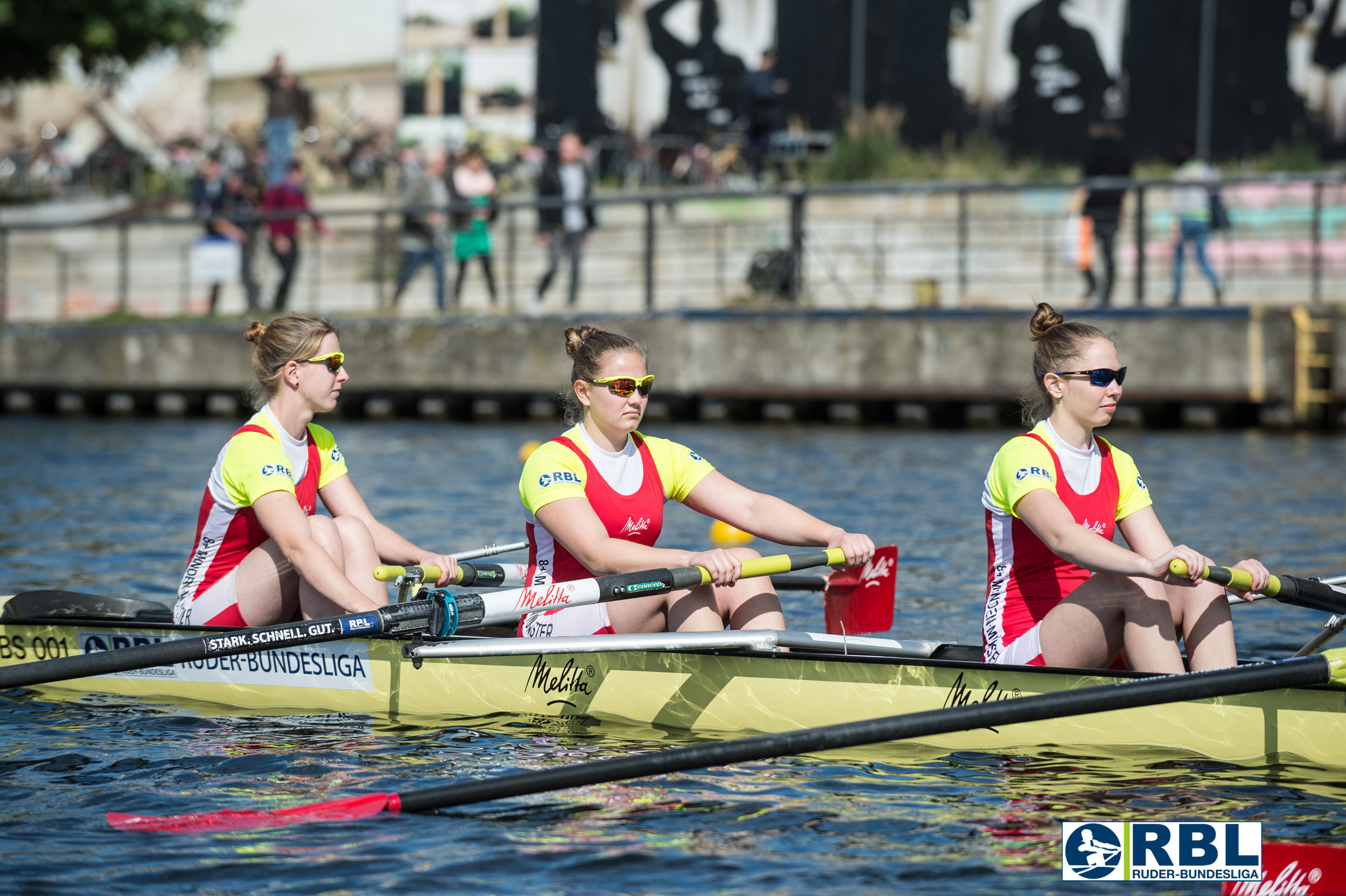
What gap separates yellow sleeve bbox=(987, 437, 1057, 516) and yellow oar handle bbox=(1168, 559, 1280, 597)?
1.75 feet

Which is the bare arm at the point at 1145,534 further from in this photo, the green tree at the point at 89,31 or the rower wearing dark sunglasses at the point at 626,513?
the green tree at the point at 89,31

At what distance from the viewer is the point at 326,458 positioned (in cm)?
674

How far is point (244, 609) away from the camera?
21.3ft

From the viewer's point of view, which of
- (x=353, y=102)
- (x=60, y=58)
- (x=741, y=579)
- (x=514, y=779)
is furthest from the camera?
(x=353, y=102)

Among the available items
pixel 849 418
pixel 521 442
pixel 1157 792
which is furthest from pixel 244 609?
pixel 849 418

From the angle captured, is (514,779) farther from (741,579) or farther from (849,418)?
(849,418)

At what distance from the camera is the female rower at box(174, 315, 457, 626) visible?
20.4 feet

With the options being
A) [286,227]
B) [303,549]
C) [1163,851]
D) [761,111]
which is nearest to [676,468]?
[303,549]

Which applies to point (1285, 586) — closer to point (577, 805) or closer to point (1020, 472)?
point (1020, 472)

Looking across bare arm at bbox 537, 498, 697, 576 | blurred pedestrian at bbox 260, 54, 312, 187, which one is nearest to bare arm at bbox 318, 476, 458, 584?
bare arm at bbox 537, 498, 697, 576

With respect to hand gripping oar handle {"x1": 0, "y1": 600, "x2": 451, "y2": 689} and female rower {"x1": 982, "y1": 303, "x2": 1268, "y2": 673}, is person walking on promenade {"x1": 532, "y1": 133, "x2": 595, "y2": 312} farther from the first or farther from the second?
female rower {"x1": 982, "y1": 303, "x2": 1268, "y2": 673}

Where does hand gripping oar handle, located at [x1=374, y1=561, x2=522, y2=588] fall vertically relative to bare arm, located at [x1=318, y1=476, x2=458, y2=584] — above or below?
below

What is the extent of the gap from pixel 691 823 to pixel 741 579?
126cm

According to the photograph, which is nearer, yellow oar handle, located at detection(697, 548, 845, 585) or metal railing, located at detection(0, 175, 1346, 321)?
yellow oar handle, located at detection(697, 548, 845, 585)
